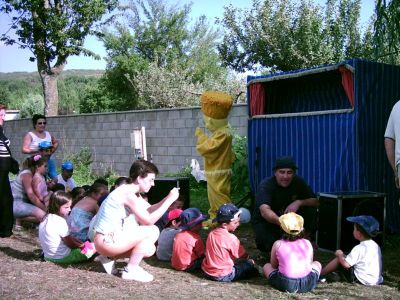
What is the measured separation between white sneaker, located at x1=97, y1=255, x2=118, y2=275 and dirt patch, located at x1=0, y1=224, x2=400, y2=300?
0.19ft

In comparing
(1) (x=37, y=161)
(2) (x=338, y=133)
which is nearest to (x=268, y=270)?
(2) (x=338, y=133)

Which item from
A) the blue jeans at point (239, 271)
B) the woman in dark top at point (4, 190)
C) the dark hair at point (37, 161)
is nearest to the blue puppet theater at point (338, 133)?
the blue jeans at point (239, 271)

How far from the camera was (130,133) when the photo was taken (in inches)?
499

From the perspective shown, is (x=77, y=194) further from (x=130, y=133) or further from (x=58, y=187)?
(x=130, y=133)

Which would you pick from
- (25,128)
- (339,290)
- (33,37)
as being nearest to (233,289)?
(339,290)

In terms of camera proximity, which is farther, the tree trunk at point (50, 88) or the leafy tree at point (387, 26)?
the tree trunk at point (50, 88)

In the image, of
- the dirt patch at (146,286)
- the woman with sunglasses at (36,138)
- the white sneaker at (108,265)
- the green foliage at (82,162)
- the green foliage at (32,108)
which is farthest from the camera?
the green foliage at (32,108)

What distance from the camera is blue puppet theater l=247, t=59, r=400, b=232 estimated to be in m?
5.84

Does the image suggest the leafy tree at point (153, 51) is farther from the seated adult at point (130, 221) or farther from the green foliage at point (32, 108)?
the seated adult at point (130, 221)

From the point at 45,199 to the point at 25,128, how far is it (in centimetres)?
1080

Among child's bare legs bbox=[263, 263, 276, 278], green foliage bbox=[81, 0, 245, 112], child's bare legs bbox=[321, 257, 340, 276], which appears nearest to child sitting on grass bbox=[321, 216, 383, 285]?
child's bare legs bbox=[321, 257, 340, 276]

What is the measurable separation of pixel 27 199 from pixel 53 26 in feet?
40.0

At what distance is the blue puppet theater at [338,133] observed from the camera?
5840 millimetres

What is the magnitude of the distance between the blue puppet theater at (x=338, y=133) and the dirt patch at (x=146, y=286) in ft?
3.54
